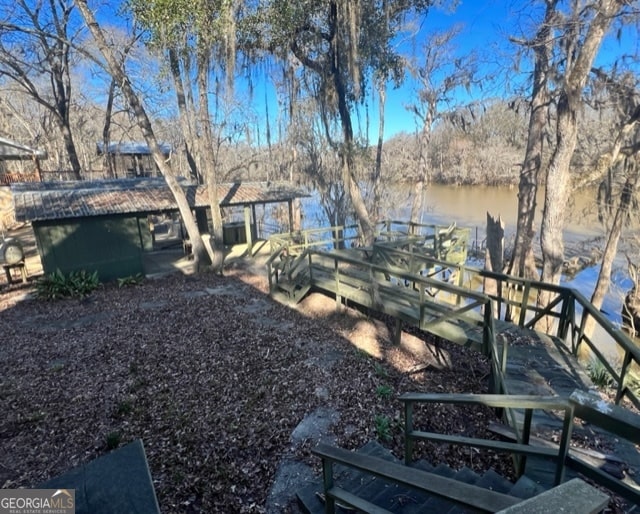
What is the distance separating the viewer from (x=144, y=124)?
10930 mm

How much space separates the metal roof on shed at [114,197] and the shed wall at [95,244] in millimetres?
348

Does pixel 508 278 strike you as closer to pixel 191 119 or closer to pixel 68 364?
pixel 68 364

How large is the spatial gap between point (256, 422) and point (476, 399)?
304cm

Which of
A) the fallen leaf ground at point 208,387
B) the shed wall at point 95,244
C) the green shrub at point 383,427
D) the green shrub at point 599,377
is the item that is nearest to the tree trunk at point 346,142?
the fallen leaf ground at point 208,387

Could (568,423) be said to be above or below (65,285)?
above

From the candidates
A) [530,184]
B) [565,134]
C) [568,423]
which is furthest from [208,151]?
[568,423]

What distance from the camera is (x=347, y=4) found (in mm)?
9727

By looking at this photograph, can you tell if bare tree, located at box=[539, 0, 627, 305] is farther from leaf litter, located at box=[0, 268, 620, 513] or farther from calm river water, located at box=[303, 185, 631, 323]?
calm river water, located at box=[303, 185, 631, 323]

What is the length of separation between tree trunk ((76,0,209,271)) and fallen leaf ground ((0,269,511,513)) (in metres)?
3.25

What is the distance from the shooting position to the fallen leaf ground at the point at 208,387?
3.75 meters

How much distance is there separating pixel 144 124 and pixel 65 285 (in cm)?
532

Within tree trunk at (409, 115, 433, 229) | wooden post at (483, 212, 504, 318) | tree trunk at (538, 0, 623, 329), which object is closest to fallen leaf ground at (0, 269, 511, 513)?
tree trunk at (538, 0, 623, 329)

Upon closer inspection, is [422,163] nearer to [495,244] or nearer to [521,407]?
[495,244]

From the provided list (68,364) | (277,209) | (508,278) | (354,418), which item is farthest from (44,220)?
(277,209)
